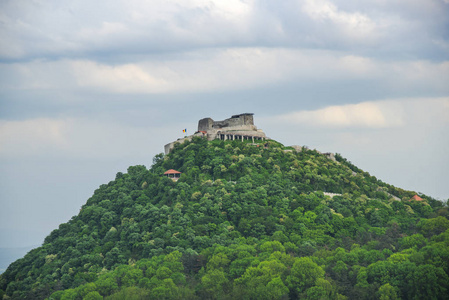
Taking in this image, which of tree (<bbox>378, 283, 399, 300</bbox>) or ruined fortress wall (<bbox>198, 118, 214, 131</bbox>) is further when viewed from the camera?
ruined fortress wall (<bbox>198, 118, 214, 131</bbox>)

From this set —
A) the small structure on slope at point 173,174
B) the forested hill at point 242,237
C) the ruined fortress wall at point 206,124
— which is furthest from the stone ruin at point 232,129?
the small structure on slope at point 173,174

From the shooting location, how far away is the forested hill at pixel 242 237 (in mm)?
76750

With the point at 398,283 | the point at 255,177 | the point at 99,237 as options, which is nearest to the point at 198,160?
the point at 255,177

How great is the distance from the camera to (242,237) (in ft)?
295

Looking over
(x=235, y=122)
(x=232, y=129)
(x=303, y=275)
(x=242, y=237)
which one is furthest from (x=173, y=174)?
(x=303, y=275)

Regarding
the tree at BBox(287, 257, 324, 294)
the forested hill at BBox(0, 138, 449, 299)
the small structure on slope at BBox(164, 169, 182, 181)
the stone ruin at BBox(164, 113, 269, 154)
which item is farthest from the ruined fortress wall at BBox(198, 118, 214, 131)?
the tree at BBox(287, 257, 324, 294)

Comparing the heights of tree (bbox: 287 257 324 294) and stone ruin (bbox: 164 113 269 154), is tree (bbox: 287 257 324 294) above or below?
below

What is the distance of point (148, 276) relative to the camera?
269ft

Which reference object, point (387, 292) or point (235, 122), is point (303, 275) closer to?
point (387, 292)

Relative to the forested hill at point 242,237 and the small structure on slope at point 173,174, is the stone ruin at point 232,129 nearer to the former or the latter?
the forested hill at point 242,237

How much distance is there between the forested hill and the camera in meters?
76.8

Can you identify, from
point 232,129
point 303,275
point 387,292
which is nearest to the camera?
point 387,292

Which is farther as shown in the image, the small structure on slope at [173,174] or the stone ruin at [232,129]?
the stone ruin at [232,129]

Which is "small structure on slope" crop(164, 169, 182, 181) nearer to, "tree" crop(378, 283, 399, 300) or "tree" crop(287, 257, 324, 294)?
"tree" crop(287, 257, 324, 294)
